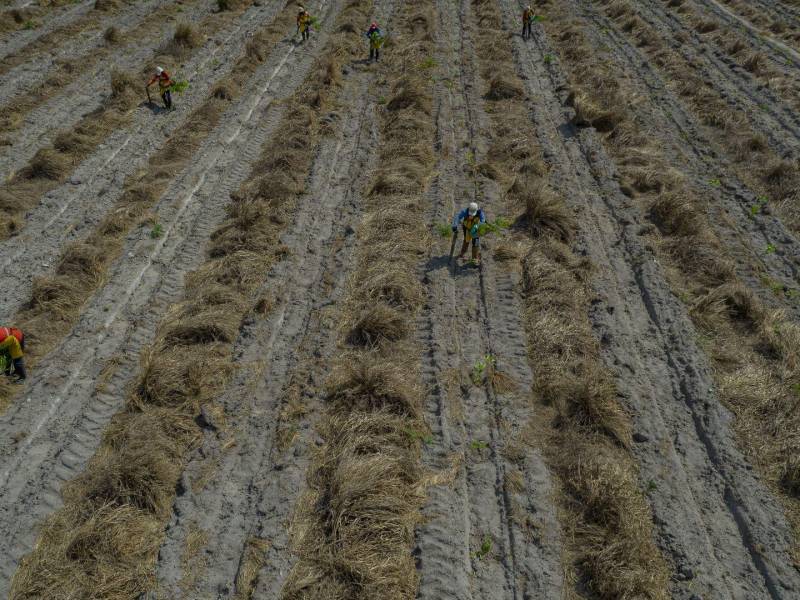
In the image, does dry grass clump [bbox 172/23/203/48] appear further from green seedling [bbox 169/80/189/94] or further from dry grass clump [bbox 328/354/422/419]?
dry grass clump [bbox 328/354/422/419]

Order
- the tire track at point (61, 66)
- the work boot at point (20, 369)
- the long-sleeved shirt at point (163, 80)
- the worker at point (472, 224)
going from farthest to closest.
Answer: the tire track at point (61, 66) → the long-sleeved shirt at point (163, 80) → the worker at point (472, 224) → the work boot at point (20, 369)

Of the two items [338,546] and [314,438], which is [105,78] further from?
[338,546]

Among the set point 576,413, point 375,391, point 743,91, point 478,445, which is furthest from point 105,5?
point 576,413

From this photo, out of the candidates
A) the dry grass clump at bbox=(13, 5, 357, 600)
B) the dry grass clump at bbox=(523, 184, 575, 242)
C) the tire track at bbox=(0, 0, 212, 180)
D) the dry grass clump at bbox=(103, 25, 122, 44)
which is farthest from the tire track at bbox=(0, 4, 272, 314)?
the dry grass clump at bbox=(523, 184, 575, 242)

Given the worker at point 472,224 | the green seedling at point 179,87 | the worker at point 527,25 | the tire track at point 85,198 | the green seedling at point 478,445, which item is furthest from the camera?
the worker at point 527,25

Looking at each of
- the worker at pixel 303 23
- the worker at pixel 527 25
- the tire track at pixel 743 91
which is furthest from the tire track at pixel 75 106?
the tire track at pixel 743 91

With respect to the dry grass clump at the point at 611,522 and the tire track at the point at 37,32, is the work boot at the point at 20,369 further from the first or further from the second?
the tire track at the point at 37,32

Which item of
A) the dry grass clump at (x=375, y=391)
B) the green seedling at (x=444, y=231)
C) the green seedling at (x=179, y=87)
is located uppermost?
the green seedling at (x=179, y=87)

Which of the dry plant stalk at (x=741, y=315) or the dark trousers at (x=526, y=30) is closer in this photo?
the dry plant stalk at (x=741, y=315)
